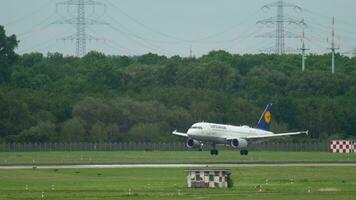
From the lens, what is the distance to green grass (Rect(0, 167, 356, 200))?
61969 mm

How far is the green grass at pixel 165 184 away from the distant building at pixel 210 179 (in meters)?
0.67

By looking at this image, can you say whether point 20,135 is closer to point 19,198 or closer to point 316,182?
point 316,182

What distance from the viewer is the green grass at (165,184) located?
6197 cm

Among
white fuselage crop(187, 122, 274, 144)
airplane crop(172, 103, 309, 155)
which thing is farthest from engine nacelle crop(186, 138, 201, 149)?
white fuselage crop(187, 122, 274, 144)

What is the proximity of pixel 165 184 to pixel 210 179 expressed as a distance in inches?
164

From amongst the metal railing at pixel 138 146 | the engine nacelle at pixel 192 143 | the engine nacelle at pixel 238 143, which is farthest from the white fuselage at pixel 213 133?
the metal railing at pixel 138 146

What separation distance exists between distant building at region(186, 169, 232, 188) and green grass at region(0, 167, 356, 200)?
0.67 m

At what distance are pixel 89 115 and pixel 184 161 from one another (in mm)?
57392

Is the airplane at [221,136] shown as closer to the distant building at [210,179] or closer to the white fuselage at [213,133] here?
the white fuselage at [213,133]

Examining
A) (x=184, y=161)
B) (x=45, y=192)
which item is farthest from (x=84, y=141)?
(x=45, y=192)

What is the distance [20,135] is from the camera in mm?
144875

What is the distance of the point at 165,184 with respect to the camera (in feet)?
233

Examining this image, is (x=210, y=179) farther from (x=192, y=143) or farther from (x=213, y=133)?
(x=192, y=143)

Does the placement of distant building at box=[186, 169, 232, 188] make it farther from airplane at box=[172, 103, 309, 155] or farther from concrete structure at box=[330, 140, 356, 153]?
concrete structure at box=[330, 140, 356, 153]
